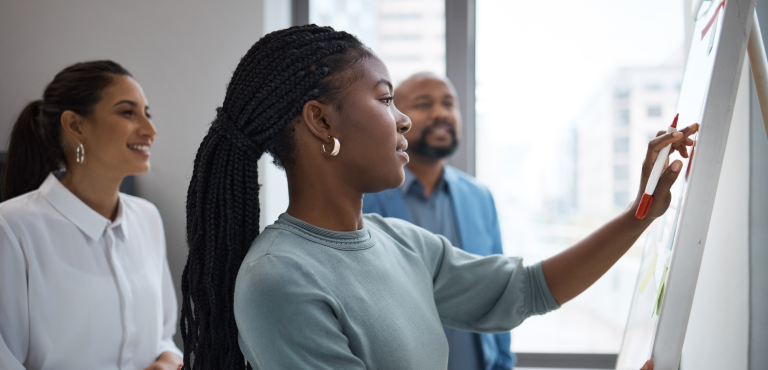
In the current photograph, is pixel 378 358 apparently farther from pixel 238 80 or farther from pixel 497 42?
pixel 497 42

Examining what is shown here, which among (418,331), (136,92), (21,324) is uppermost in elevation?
(136,92)

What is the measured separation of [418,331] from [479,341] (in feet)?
2.87

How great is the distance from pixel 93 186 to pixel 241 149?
0.91m

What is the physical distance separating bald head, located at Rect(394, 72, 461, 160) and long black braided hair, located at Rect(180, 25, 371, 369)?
3.13 ft

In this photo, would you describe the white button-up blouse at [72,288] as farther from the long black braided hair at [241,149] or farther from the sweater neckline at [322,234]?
the sweater neckline at [322,234]

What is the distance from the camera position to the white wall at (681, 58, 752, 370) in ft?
4.01

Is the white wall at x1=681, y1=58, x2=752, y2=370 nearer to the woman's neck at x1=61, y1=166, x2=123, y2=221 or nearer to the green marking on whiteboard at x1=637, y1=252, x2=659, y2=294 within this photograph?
the green marking on whiteboard at x1=637, y1=252, x2=659, y2=294

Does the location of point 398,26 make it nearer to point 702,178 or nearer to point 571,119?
point 571,119

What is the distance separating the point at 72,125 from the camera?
56.3 inches

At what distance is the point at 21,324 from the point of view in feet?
3.96

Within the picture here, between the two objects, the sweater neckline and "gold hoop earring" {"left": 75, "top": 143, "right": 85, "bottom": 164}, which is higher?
"gold hoop earring" {"left": 75, "top": 143, "right": 85, "bottom": 164}

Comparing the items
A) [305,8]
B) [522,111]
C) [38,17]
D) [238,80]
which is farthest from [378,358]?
[38,17]

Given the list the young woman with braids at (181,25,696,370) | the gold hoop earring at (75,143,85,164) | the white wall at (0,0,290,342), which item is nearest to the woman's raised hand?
the young woman with braids at (181,25,696,370)

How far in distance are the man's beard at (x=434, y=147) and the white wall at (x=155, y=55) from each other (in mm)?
776
